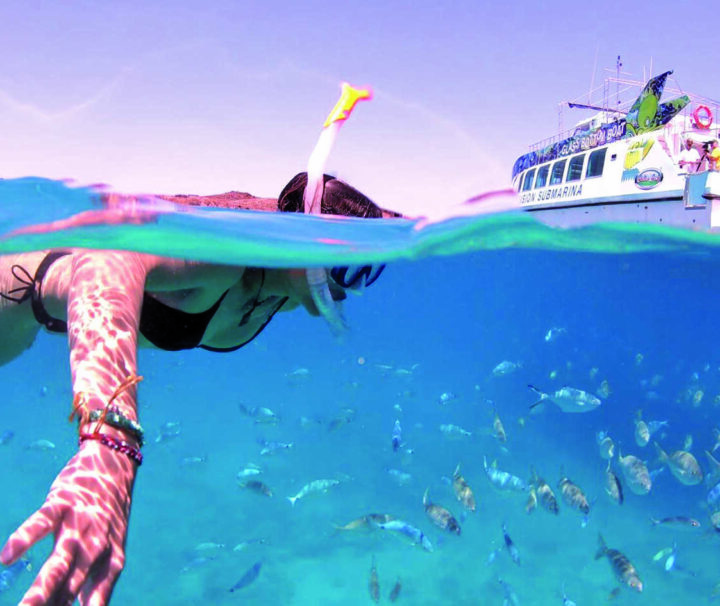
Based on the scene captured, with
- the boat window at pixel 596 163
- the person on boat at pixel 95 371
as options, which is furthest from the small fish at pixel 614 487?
the boat window at pixel 596 163

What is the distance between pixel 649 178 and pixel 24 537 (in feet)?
71.3

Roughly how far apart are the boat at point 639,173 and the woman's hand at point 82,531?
47.8 feet

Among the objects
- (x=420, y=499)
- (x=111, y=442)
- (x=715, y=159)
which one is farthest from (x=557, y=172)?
(x=111, y=442)

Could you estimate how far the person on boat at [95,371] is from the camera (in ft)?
3.62

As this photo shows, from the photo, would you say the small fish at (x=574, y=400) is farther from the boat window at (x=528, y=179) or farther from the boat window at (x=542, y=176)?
the boat window at (x=528, y=179)

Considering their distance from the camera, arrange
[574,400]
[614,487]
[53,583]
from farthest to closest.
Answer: [574,400] < [614,487] < [53,583]

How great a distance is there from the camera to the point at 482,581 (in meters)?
11.0

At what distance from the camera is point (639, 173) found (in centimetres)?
1975

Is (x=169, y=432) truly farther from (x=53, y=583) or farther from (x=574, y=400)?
(x=53, y=583)

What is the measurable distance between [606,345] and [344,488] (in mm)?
58567

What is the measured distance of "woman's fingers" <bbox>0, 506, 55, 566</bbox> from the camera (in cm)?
104

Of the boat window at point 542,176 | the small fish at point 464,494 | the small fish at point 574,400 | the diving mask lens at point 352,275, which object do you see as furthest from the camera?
the boat window at point 542,176

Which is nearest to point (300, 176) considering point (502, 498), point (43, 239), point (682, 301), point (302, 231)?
point (302, 231)

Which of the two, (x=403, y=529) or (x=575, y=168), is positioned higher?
(x=575, y=168)
